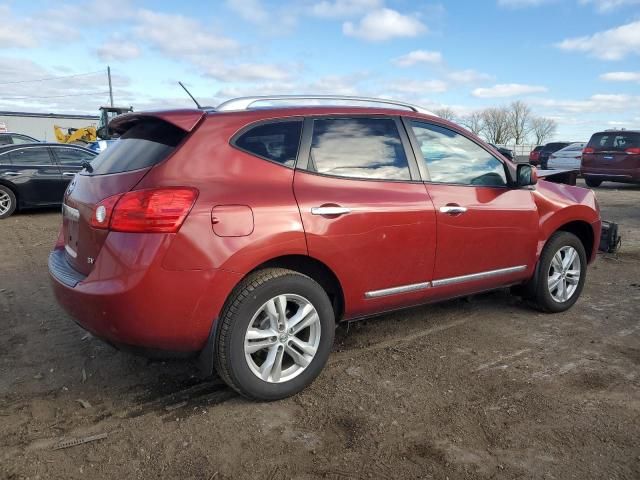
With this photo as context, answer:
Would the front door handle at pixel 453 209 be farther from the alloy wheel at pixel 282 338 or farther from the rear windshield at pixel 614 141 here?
the rear windshield at pixel 614 141

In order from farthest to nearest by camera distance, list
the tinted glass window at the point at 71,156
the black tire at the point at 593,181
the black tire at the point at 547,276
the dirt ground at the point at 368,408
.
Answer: the black tire at the point at 593,181 < the tinted glass window at the point at 71,156 < the black tire at the point at 547,276 < the dirt ground at the point at 368,408

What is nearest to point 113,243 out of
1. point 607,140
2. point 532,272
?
point 532,272

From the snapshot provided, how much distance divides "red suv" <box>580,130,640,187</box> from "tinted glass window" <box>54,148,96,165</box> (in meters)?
13.3

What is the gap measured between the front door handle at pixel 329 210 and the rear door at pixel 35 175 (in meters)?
8.97

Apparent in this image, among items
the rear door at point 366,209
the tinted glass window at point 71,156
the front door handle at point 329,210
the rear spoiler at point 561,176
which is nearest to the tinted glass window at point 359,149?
the rear door at point 366,209

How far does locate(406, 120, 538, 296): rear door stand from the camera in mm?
3734

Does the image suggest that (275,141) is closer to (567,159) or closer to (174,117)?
(174,117)

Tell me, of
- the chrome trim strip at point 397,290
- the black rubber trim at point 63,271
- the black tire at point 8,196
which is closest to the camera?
the black rubber trim at point 63,271

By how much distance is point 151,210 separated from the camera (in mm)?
2658

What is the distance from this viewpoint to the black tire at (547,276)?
4465 mm

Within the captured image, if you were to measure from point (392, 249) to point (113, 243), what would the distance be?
1.69 metres

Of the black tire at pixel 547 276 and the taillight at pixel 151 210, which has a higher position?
the taillight at pixel 151 210

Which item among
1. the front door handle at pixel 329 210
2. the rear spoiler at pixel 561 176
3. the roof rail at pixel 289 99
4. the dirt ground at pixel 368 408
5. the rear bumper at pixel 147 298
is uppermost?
the roof rail at pixel 289 99

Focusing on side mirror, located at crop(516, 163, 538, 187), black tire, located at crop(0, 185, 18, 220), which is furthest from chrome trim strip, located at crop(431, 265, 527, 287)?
black tire, located at crop(0, 185, 18, 220)
